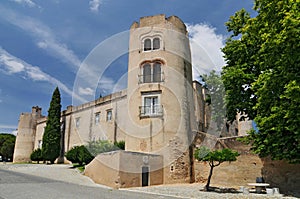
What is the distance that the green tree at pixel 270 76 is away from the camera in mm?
10844

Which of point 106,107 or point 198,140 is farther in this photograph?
point 106,107

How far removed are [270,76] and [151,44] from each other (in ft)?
38.4

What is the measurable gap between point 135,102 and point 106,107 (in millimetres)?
9826

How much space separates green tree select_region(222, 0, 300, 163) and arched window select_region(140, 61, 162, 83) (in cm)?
584

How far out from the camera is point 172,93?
20.5 m

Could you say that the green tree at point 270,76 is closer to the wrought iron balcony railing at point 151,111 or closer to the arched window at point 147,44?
the wrought iron balcony railing at point 151,111

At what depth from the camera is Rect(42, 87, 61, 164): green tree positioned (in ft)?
108

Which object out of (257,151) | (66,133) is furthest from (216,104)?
(66,133)

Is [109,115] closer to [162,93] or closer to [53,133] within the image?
[53,133]

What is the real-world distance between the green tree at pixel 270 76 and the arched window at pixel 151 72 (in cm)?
584

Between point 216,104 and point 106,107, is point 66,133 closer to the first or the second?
point 106,107

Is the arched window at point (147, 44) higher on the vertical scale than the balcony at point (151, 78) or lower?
higher

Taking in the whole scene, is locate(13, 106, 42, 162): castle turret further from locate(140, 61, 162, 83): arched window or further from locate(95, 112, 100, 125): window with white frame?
locate(140, 61, 162, 83): arched window

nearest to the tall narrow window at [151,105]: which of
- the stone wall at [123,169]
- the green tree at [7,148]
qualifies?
the stone wall at [123,169]
